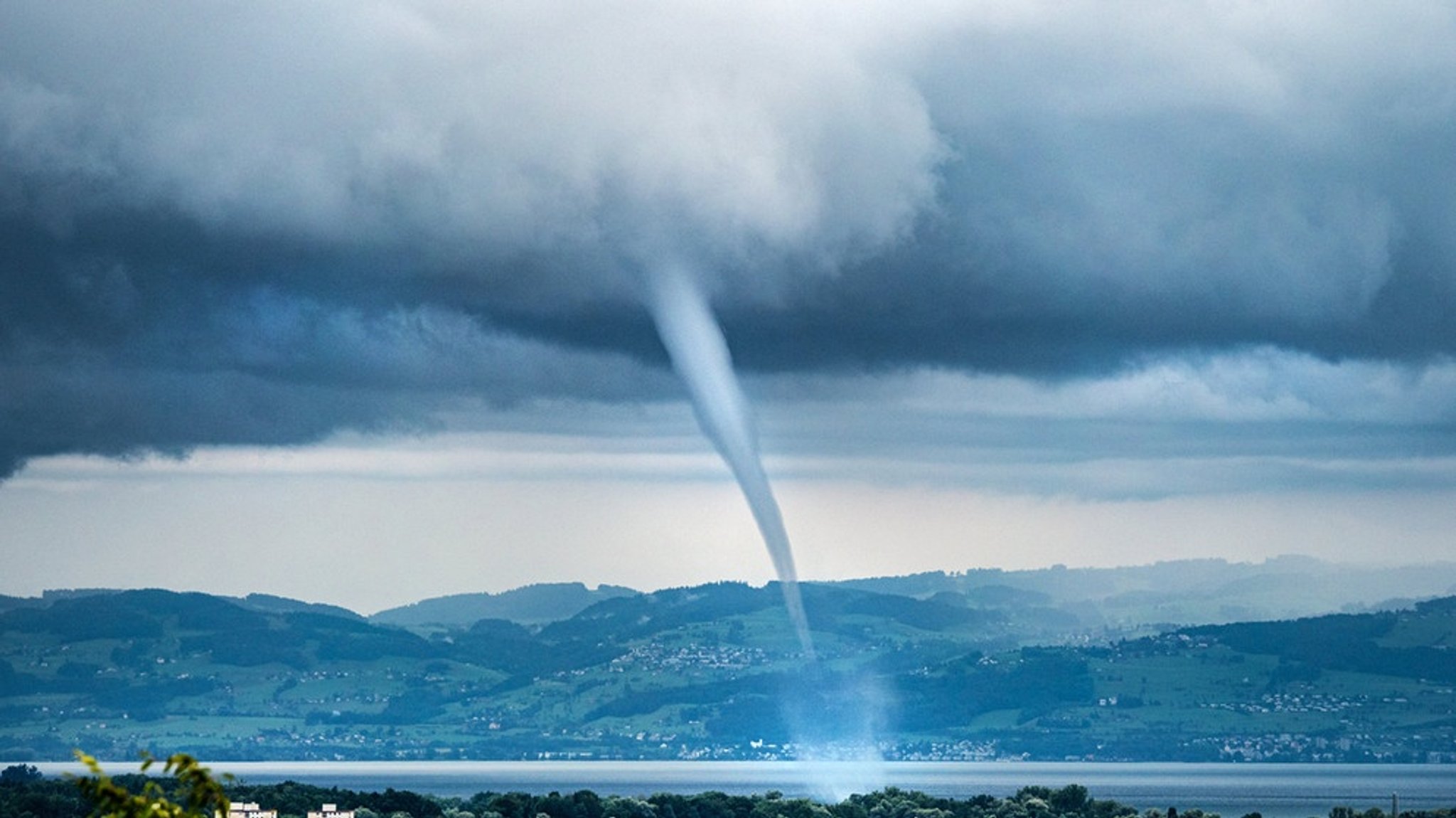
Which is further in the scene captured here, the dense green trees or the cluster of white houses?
the dense green trees

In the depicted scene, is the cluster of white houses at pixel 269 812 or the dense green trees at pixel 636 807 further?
the dense green trees at pixel 636 807

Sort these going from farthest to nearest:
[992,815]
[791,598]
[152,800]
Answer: [992,815] < [791,598] < [152,800]

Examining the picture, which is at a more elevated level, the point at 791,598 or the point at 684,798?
the point at 791,598

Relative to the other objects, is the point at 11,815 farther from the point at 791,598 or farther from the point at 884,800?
the point at 884,800

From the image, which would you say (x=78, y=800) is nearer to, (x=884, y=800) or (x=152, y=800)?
(x=884, y=800)

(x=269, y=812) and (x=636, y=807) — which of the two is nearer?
(x=269, y=812)

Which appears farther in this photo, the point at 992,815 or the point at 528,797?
the point at 528,797

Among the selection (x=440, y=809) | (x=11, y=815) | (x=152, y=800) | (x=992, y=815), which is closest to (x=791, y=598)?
(x=992, y=815)

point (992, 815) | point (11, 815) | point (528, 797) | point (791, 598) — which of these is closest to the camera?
point (791, 598)
